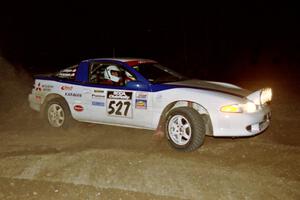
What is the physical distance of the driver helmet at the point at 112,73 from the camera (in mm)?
7543

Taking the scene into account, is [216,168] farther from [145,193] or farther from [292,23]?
[292,23]

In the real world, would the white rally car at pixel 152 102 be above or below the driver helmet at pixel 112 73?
below

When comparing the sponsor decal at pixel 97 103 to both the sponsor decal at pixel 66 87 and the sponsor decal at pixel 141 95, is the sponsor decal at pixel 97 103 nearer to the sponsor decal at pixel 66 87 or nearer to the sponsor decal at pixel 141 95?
the sponsor decal at pixel 66 87

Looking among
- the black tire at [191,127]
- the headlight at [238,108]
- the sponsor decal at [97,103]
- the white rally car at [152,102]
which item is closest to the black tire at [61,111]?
the white rally car at [152,102]

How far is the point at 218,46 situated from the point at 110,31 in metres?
9.76

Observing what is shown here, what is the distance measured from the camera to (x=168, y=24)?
98.9ft

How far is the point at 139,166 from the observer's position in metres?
5.92

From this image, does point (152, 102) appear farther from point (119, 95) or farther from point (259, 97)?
point (259, 97)

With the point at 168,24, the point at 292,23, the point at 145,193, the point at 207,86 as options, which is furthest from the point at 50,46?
the point at 145,193

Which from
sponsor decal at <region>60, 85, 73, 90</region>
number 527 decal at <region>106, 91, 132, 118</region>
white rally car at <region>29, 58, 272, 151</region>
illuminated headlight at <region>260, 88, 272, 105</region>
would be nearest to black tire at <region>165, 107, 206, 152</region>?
white rally car at <region>29, 58, 272, 151</region>

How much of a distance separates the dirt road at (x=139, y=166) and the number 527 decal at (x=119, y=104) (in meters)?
0.52

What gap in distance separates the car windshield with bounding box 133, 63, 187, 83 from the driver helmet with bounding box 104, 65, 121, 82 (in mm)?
347

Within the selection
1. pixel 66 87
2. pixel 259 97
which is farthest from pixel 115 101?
pixel 259 97

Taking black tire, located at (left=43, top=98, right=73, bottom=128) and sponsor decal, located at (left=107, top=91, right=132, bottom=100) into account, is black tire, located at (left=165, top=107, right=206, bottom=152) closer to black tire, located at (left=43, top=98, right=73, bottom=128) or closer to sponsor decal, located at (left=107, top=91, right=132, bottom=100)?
sponsor decal, located at (left=107, top=91, right=132, bottom=100)
